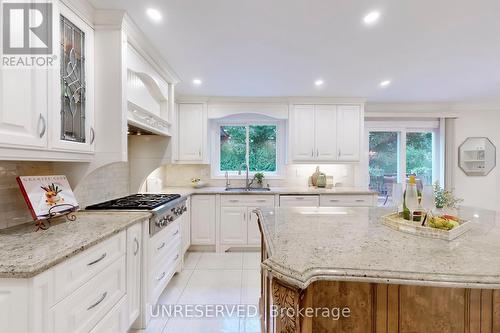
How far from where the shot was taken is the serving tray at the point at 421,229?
4.09ft

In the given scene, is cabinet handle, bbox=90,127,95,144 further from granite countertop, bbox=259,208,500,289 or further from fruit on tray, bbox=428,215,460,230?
fruit on tray, bbox=428,215,460,230

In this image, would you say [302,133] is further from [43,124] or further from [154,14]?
[43,124]

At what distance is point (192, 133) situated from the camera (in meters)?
4.01

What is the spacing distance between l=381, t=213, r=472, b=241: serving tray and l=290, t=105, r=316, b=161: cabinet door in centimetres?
253

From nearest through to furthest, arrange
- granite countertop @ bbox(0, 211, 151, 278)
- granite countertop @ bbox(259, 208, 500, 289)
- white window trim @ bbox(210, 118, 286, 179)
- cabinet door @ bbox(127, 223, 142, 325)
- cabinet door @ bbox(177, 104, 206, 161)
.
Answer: granite countertop @ bbox(259, 208, 500, 289), granite countertop @ bbox(0, 211, 151, 278), cabinet door @ bbox(127, 223, 142, 325), cabinet door @ bbox(177, 104, 206, 161), white window trim @ bbox(210, 118, 286, 179)

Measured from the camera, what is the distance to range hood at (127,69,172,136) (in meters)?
2.12

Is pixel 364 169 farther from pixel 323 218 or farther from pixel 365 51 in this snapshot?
pixel 323 218

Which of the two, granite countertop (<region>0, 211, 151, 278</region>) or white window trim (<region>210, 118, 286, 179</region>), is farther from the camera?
white window trim (<region>210, 118, 286, 179</region>)

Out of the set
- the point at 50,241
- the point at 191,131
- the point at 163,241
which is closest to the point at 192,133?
the point at 191,131

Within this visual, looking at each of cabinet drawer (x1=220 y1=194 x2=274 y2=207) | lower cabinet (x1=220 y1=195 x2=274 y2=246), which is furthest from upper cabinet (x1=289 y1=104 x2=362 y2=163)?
lower cabinet (x1=220 y1=195 x2=274 y2=246)

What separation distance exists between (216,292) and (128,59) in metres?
2.30

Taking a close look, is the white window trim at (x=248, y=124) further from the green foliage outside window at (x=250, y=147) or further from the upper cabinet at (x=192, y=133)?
the upper cabinet at (x=192, y=133)

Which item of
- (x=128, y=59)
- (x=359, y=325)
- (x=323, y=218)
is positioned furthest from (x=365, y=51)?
(x=359, y=325)

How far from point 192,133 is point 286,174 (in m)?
1.73
